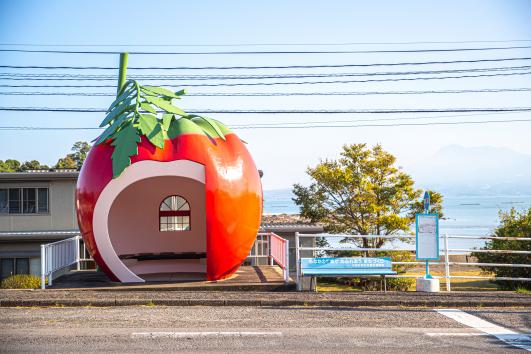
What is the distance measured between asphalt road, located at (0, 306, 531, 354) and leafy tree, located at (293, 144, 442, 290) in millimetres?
15682

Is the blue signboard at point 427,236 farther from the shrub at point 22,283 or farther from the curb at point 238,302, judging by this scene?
the shrub at point 22,283

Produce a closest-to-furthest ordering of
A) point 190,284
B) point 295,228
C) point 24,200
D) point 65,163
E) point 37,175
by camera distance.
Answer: point 190,284 → point 37,175 → point 295,228 → point 24,200 → point 65,163

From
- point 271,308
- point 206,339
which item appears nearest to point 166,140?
point 271,308

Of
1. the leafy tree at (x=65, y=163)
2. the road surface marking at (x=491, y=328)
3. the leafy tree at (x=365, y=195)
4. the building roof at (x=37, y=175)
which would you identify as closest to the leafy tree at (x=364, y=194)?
the leafy tree at (x=365, y=195)

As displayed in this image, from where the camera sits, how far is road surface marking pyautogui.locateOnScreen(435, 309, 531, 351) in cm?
850

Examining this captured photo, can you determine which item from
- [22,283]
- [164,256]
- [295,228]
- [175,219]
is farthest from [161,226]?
[295,228]

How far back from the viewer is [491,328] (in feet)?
31.1

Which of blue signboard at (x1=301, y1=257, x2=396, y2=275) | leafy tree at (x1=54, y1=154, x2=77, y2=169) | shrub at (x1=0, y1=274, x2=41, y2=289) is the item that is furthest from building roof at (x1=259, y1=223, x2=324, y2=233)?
leafy tree at (x1=54, y1=154, x2=77, y2=169)

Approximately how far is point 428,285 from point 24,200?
1978 cm

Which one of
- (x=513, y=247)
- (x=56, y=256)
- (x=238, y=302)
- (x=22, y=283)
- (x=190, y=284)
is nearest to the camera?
(x=238, y=302)

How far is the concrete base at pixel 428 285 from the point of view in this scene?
512 inches

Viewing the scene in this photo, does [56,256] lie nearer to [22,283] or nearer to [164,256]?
[22,283]

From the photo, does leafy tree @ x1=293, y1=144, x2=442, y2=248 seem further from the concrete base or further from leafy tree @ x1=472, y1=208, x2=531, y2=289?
the concrete base

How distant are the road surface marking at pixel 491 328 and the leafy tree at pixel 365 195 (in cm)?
1544
